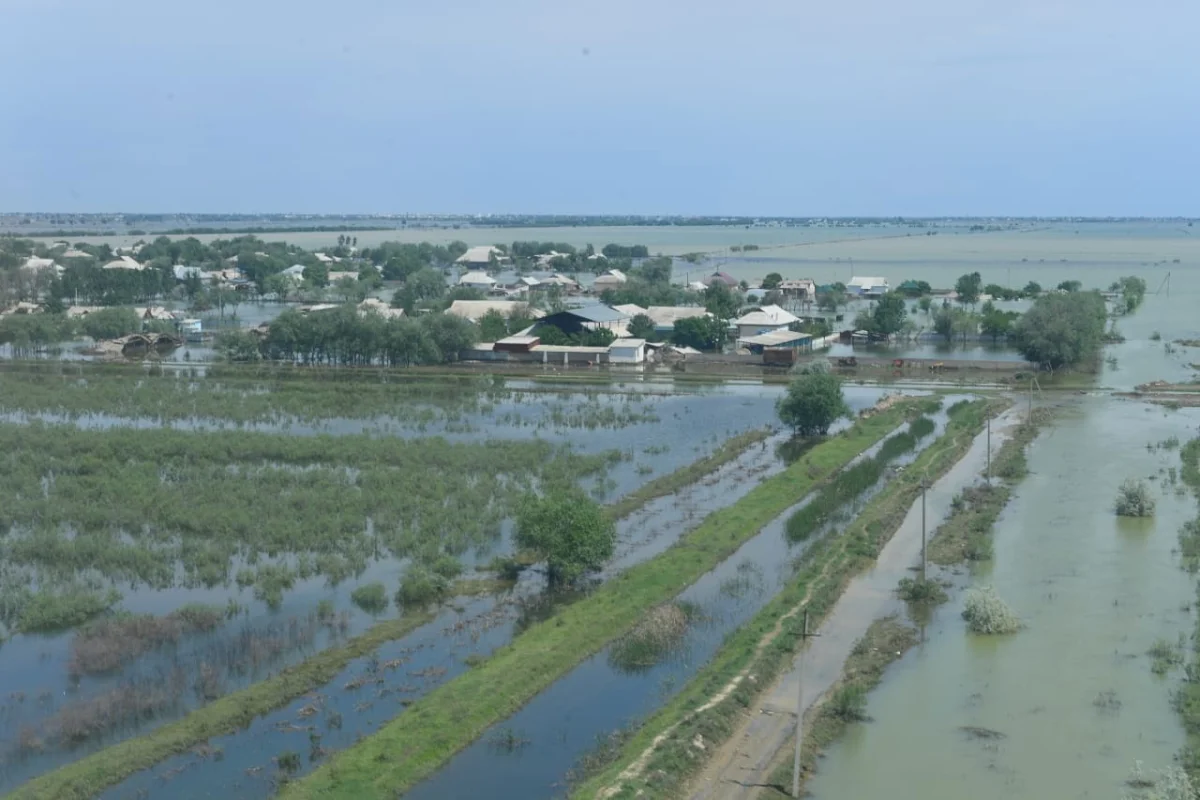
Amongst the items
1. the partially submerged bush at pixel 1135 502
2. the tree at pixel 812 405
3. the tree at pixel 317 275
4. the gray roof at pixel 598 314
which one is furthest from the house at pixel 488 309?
the partially submerged bush at pixel 1135 502

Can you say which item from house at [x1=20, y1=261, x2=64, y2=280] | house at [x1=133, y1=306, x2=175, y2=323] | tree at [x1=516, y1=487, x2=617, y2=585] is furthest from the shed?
house at [x1=20, y1=261, x2=64, y2=280]

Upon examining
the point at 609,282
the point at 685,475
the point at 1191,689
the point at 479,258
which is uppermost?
the point at 479,258

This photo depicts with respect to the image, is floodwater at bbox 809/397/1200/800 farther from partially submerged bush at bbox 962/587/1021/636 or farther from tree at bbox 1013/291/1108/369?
tree at bbox 1013/291/1108/369

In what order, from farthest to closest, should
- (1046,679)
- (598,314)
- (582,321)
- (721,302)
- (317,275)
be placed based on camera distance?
1. (317,275)
2. (721,302)
3. (598,314)
4. (582,321)
5. (1046,679)

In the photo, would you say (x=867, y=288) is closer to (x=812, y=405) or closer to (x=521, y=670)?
(x=812, y=405)

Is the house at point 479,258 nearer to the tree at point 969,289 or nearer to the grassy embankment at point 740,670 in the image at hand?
the tree at point 969,289

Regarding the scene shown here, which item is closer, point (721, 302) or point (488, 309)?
point (488, 309)

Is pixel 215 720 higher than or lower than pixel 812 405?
lower

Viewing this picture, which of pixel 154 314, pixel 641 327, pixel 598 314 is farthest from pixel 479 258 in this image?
pixel 598 314
